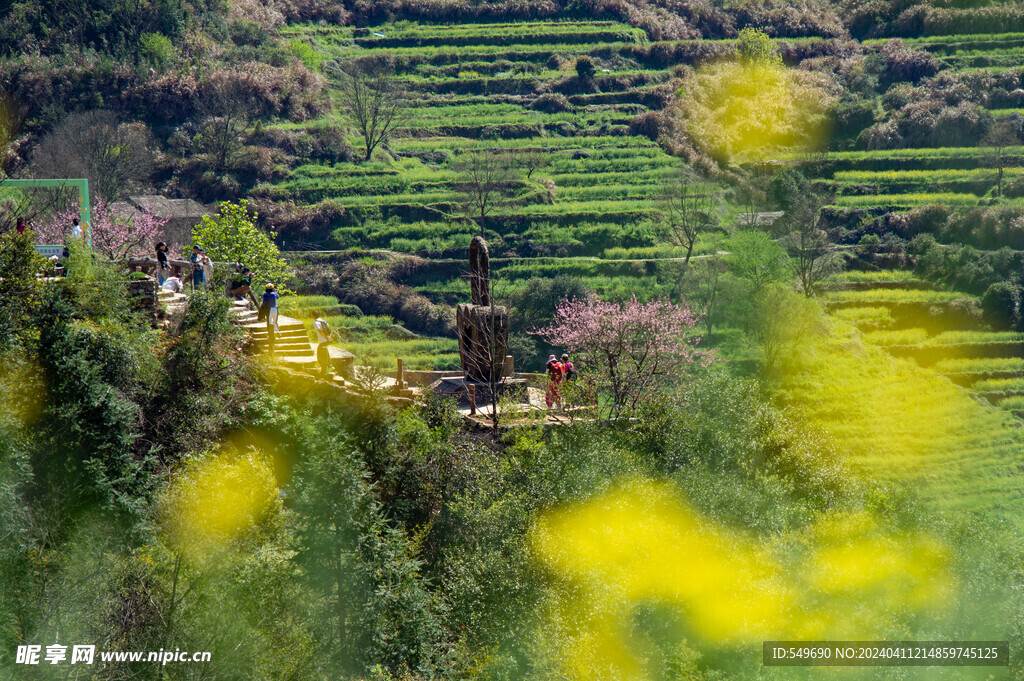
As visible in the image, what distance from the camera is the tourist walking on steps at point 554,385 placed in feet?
71.9

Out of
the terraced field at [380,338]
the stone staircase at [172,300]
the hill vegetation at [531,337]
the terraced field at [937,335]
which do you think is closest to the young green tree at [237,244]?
the hill vegetation at [531,337]

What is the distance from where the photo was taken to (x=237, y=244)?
28.5m

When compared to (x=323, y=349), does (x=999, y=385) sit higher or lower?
lower

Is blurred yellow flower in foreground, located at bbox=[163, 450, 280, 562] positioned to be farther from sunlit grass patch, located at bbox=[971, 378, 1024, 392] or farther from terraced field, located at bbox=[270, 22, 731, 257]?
sunlit grass patch, located at bbox=[971, 378, 1024, 392]

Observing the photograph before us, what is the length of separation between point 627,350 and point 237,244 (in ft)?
38.6

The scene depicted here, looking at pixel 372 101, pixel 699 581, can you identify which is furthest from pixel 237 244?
pixel 372 101

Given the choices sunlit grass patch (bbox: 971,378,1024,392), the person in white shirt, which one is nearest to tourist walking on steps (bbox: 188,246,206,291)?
the person in white shirt

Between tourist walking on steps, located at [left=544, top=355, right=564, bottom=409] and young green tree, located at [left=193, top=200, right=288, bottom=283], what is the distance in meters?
10.5

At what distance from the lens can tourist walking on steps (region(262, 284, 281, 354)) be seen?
20.1 m

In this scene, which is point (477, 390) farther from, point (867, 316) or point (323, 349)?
point (867, 316)

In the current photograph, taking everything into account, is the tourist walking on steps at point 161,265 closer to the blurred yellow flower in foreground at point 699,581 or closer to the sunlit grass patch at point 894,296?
the blurred yellow flower in foreground at point 699,581

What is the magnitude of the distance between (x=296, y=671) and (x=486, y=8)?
68734 mm

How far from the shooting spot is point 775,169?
58656 mm

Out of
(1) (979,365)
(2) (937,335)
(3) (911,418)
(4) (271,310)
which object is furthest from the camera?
(2) (937,335)
